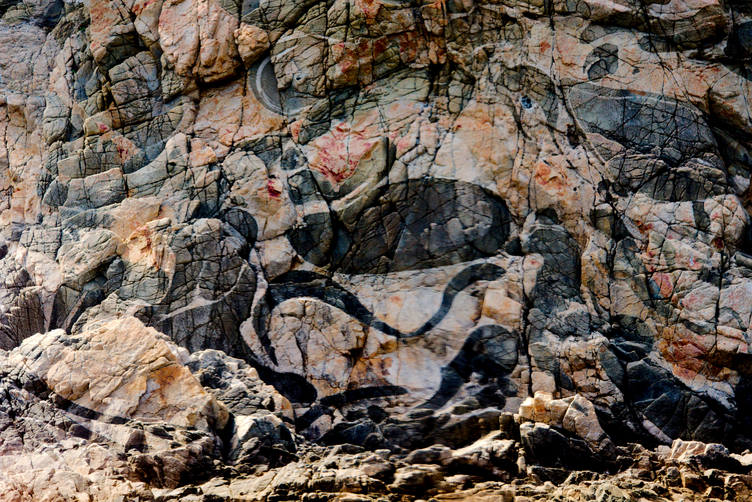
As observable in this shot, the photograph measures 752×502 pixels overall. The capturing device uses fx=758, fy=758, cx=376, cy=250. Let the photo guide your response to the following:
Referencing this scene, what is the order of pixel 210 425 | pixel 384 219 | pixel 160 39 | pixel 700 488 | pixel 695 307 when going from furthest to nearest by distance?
pixel 160 39 < pixel 384 219 < pixel 695 307 < pixel 210 425 < pixel 700 488

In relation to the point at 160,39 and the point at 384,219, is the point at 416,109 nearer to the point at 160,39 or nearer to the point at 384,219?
the point at 384,219

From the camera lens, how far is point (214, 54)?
42.0 ft

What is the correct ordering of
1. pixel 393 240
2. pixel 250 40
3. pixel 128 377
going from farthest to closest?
pixel 250 40
pixel 393 240
pixel 128 377

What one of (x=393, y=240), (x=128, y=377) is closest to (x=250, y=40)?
(x=393, y=240)

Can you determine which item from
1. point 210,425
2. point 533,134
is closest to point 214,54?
point 533,134

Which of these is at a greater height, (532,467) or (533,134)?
(533,134)

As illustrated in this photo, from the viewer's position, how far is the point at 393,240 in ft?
39.3

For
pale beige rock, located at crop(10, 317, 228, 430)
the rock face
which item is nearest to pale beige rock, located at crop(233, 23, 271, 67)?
the rock face

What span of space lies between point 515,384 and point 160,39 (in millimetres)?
8363

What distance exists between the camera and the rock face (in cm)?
1033

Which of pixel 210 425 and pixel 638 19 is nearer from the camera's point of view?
pixel 210 425

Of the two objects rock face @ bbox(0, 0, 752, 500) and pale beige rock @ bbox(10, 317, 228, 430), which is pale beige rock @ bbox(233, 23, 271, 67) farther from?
pale beige rock @ bbox(10, 317, 228, 430)

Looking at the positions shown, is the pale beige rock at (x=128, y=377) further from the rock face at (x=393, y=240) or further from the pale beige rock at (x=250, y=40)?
the pale beige rock at (x=250, y=40)

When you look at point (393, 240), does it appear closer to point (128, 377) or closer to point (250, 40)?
point (250, 40)
